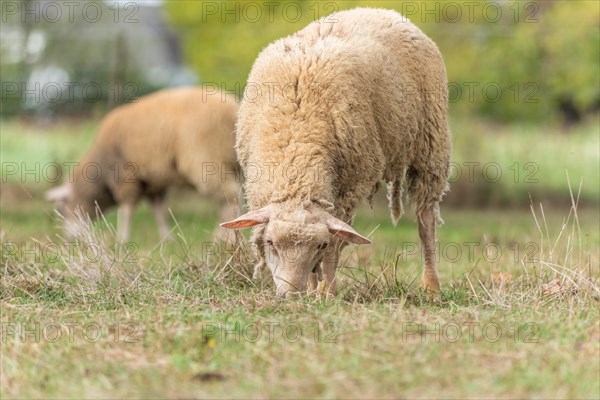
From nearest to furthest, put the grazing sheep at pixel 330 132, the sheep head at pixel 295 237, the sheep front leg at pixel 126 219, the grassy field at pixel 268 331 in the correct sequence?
the grassy field at pixel 268 331 → the sheep head at pixel 295 237 → the grazing sheep at pixel 330 132 → the sheep front leg at pixel 126 219

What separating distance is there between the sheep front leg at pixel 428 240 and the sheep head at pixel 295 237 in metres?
1.54

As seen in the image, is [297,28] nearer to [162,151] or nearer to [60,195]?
[162,151]

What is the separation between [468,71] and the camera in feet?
58.4

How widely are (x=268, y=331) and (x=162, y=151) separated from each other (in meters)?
6.87

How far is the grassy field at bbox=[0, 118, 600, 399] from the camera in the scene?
4445mm

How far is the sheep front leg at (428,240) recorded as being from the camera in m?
7.38

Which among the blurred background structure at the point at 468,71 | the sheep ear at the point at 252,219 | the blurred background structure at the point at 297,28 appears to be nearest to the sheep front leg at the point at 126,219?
the blurred background structure at the point at 297,28

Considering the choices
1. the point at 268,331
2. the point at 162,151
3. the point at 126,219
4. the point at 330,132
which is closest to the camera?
the point at 268,331

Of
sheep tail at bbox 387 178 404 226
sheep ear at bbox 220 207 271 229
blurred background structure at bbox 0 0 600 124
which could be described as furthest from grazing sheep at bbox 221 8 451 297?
blurred background structure at bbox 0 0 600 124

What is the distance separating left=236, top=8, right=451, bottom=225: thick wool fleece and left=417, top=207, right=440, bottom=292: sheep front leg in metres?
0.37

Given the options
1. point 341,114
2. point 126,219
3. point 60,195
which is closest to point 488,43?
point 126,219

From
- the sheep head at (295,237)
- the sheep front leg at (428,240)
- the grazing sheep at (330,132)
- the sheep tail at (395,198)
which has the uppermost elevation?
the grazing sheep at (330,132)

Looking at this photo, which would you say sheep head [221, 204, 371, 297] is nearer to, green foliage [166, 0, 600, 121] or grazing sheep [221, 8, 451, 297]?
grazing sheep [221, 8, 451, 297]

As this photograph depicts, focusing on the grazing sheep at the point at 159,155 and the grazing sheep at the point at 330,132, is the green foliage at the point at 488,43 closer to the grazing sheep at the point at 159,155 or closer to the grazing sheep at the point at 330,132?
A: the grazing sheep at the point at 159,155
